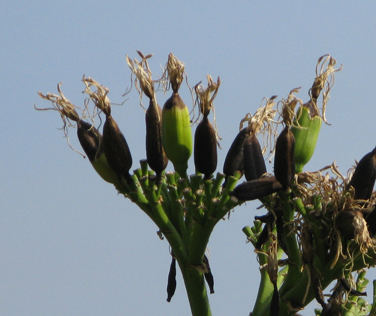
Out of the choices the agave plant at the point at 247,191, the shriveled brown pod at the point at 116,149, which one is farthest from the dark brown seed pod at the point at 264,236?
the shriveled brown pod at the point at 116,149

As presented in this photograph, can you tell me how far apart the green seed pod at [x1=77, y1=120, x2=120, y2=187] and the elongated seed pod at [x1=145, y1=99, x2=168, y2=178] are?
1.10ft

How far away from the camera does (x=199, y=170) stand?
534cm

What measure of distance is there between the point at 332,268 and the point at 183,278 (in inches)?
49.8

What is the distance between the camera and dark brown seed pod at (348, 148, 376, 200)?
5133 mm

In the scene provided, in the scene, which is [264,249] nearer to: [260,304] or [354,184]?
[260,304]

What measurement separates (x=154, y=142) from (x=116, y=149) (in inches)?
12.3

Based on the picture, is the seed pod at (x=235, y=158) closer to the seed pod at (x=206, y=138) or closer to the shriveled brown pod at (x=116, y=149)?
the seed pod at (x=206, y=138)

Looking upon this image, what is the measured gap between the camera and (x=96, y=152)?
18.0 ft

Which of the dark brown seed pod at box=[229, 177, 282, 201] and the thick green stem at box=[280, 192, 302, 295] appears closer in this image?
the dark brown seed pod at box=[229, 177, 282, 201]

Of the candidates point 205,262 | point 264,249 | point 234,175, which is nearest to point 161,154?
point 234,175

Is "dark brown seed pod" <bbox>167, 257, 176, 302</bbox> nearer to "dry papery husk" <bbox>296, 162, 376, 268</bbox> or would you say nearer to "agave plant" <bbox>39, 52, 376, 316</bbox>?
"agave plant" <bbox>39, 52, 376, 316</bbox>

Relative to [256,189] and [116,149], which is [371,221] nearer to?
[256,189]

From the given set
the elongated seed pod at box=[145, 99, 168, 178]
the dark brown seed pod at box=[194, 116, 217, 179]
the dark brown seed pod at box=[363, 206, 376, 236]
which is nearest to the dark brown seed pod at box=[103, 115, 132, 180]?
the elongated seed pod at box=[145, 99, 168, 178]

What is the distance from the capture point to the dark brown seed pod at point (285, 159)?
5.11 metres
